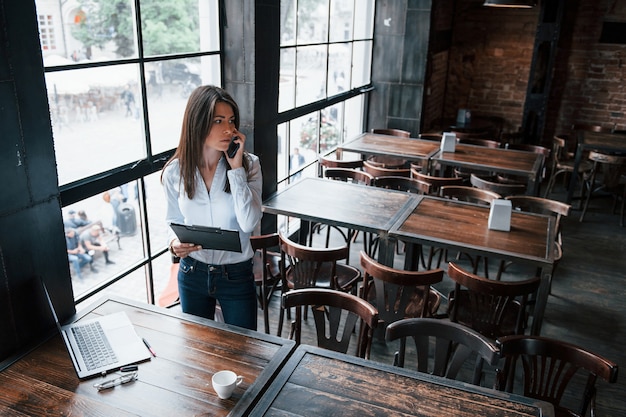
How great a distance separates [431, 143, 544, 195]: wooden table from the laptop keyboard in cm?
381

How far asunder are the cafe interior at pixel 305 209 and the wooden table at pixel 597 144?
26 mm

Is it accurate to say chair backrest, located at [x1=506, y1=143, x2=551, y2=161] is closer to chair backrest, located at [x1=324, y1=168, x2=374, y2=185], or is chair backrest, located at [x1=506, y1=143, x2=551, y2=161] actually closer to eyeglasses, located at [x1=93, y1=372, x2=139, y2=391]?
chair backrest, located at [x1=324, y1=168, x2=374, y2=185]

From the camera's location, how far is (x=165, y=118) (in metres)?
3.24

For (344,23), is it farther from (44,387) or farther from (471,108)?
→ (44,387)

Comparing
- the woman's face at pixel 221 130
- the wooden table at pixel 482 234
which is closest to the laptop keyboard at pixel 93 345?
the woman's face at pixel 221 130

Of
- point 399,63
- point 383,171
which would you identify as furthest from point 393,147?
point 399,63

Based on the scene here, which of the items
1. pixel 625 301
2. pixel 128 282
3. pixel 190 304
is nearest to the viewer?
pixel 190 304

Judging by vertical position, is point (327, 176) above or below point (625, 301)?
above

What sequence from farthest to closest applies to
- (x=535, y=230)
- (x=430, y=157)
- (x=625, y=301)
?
(x=430, y=157) → (x=625, y=301) → (x=535, y=230)

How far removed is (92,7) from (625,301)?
4484 millimetres

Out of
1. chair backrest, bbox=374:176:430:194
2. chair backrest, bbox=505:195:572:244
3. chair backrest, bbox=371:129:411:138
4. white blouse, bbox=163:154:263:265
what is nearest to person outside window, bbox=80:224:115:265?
white blouse, bbox=163:154:263:265

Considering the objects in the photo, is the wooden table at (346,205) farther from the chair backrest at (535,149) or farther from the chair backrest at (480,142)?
the chair backrest at (535,149)

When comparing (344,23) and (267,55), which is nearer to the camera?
(267,55)

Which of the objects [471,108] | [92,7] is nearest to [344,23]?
[471,108]
